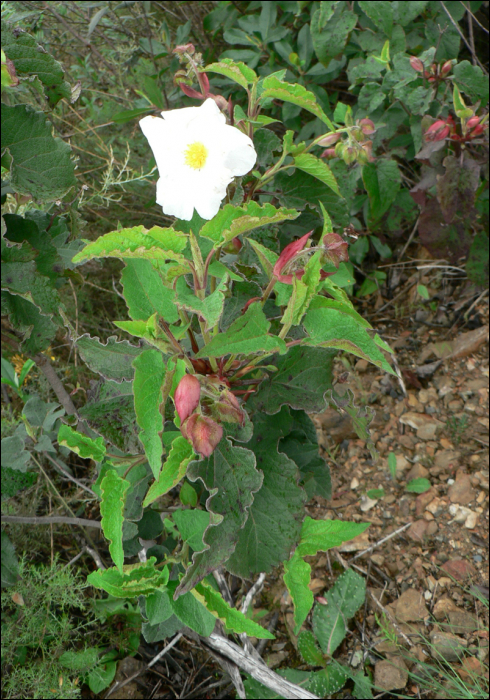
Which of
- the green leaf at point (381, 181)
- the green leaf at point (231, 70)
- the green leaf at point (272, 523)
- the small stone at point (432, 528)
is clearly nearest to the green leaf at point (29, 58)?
the green leaf at point (231, 70)

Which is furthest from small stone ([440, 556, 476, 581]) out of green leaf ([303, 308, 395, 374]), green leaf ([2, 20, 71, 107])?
green leaf ([2, 20, 71, 107])

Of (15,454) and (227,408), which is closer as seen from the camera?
(227,408)

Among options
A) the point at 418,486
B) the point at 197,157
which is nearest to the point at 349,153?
the point at 197,157

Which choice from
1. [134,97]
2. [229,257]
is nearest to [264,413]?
[229,257]

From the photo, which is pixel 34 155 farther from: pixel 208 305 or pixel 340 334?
pixel 340 334

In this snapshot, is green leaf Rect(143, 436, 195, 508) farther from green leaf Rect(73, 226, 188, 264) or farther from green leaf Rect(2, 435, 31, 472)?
green leaf Rect(2, 435, 31, 472)

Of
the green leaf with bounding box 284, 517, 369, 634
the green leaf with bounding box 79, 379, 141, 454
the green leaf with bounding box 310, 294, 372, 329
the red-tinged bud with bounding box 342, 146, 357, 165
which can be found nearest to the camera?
the green leaf with bounding box 310, 294, 372, 329
